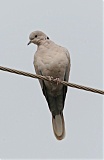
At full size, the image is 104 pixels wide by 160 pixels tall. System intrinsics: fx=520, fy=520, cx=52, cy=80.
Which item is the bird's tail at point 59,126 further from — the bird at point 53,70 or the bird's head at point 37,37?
the bird's head at point 37,37

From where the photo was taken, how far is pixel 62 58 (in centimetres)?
698

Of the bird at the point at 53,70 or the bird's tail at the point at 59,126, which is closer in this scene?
the bird at the point at 53,70

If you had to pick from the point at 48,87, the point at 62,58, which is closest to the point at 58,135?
the point at 48,87

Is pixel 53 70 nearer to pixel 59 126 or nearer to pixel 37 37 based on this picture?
pixel 37 37

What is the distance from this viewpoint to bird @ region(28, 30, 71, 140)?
22.8ft

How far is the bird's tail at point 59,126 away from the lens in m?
7.67

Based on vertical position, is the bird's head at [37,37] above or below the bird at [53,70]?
above

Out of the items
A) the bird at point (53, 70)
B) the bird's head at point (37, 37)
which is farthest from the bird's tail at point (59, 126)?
the bird's head at point (37, 37)

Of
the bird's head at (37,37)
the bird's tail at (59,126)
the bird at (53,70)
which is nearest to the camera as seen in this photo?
the bird at (53,70)

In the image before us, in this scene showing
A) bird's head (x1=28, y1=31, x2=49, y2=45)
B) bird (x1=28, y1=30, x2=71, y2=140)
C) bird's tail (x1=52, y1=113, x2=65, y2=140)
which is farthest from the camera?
bird's tail (x1=52, y1=113, x2=65, y2=140)

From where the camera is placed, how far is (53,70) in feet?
22.7

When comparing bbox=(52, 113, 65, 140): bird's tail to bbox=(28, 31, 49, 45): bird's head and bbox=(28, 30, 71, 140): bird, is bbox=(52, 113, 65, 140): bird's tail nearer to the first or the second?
bbox=(28, 30, 71, 140): bird

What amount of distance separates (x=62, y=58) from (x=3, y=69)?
5.67 feet

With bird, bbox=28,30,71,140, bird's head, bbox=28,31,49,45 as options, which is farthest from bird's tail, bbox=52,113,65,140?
bird's head, bbox=28,31,49,45
